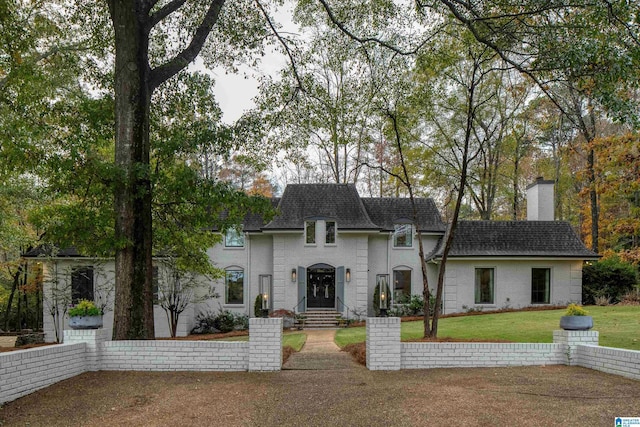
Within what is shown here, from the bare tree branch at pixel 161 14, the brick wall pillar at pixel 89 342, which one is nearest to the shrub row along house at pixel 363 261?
the bare tree branch at pixel 161 14

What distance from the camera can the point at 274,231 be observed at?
62.9 ft

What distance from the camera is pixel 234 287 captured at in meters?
20.1

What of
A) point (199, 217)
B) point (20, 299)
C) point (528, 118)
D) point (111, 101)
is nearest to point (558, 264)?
point (528, 118)

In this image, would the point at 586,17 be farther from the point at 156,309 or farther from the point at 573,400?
the point at 156,309

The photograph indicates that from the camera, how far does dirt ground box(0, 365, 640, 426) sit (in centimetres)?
500

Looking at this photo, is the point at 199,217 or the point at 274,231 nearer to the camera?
the point at 199,217

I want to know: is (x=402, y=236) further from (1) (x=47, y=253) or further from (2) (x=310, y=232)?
(1) (x=47, y=253)

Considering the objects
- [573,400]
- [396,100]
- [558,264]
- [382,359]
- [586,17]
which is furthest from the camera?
[558,264]

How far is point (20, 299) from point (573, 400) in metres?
26.0

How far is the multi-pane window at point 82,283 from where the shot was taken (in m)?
18.3

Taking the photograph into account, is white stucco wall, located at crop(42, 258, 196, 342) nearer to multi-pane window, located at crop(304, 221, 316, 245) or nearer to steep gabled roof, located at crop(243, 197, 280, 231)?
steep gabled roof, located at crop(243, 197, 280, 231)

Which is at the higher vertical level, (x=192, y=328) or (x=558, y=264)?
(x=558, y=264)

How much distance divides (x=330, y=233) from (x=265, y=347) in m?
12.5
